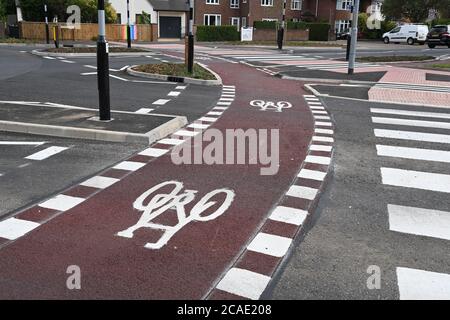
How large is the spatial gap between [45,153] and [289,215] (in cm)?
460

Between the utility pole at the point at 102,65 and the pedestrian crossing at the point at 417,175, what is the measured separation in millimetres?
5525

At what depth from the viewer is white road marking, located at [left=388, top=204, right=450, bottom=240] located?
18.6 feet

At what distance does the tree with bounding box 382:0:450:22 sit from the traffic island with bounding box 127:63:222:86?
5513 cm

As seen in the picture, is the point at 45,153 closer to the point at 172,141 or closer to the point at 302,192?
the point at 172,141

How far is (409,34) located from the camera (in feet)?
178

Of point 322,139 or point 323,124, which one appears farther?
→ point 323,124

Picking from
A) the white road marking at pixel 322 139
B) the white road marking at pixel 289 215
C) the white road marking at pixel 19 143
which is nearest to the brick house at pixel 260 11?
the white road marking at pixel 322 139

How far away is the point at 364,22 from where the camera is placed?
67.5m

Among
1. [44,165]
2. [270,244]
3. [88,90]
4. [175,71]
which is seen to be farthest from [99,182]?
[175,71]

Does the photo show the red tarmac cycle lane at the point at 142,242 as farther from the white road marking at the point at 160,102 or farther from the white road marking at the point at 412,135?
the white road marking at the point at 160,102

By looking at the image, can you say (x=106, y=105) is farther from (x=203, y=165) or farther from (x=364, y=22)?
(x=364, y=22)

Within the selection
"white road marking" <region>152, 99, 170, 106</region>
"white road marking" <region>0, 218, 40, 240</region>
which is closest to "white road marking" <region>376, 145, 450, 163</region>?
"white road marking" <region>0, 218, 40, 240</region>

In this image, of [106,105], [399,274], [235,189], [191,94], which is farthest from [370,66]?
[399,274]

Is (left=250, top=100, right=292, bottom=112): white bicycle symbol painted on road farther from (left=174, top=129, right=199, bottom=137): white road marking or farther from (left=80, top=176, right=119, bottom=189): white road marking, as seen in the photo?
(left=80, top=176, right=119, bottom=189): white road marking
